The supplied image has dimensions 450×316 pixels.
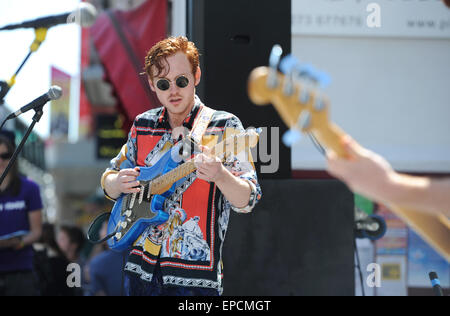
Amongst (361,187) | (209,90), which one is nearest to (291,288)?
(209,90)

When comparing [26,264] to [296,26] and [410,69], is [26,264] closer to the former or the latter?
[296,26]

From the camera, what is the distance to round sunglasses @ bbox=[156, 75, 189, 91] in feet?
7.52

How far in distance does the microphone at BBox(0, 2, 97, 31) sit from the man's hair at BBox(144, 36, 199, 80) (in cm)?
35

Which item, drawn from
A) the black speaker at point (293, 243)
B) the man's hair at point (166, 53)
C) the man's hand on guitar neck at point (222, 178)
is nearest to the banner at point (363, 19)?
the black speaker at point (293, 243)

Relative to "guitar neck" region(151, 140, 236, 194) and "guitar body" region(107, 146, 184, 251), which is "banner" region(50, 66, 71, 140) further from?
"guitar neck" region(151, 140, 236, 194)

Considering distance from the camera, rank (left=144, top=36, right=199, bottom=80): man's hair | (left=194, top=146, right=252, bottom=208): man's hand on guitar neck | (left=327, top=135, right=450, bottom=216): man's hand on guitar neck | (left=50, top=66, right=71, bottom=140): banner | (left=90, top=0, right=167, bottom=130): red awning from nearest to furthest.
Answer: (left=327, top=135, right=450, bottom=216): man's hand on guitar neck → (left=194, top=146, right=252, bottom=208): man's hand on guitar neck → (left=144, top=36, right=199, bottom=80): man's hair → (left=90, top=0, right=167, bottom=130): red awning → (left=50, top=66, right=71, bottom=140): banner

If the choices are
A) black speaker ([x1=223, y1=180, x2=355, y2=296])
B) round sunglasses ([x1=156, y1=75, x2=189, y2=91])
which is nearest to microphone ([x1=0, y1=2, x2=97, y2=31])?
round sunglasses ([x1=156, y1=75, x2=189, y2=91])

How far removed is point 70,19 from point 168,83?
0.55 metres

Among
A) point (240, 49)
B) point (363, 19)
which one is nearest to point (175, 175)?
point (240, 49)

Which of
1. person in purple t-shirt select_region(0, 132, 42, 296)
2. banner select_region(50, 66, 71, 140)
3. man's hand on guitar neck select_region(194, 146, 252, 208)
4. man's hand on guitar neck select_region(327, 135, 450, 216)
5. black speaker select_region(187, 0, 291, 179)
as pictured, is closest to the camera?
man's hand on guitar neck select_region(327, 135, 450, 216)

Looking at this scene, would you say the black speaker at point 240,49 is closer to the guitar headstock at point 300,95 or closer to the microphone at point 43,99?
the microphone at point 43,99

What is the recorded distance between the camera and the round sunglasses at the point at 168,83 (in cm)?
229

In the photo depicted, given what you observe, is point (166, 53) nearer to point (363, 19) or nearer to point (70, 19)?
point (70, 19)

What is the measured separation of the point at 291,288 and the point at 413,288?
3.71 feet
